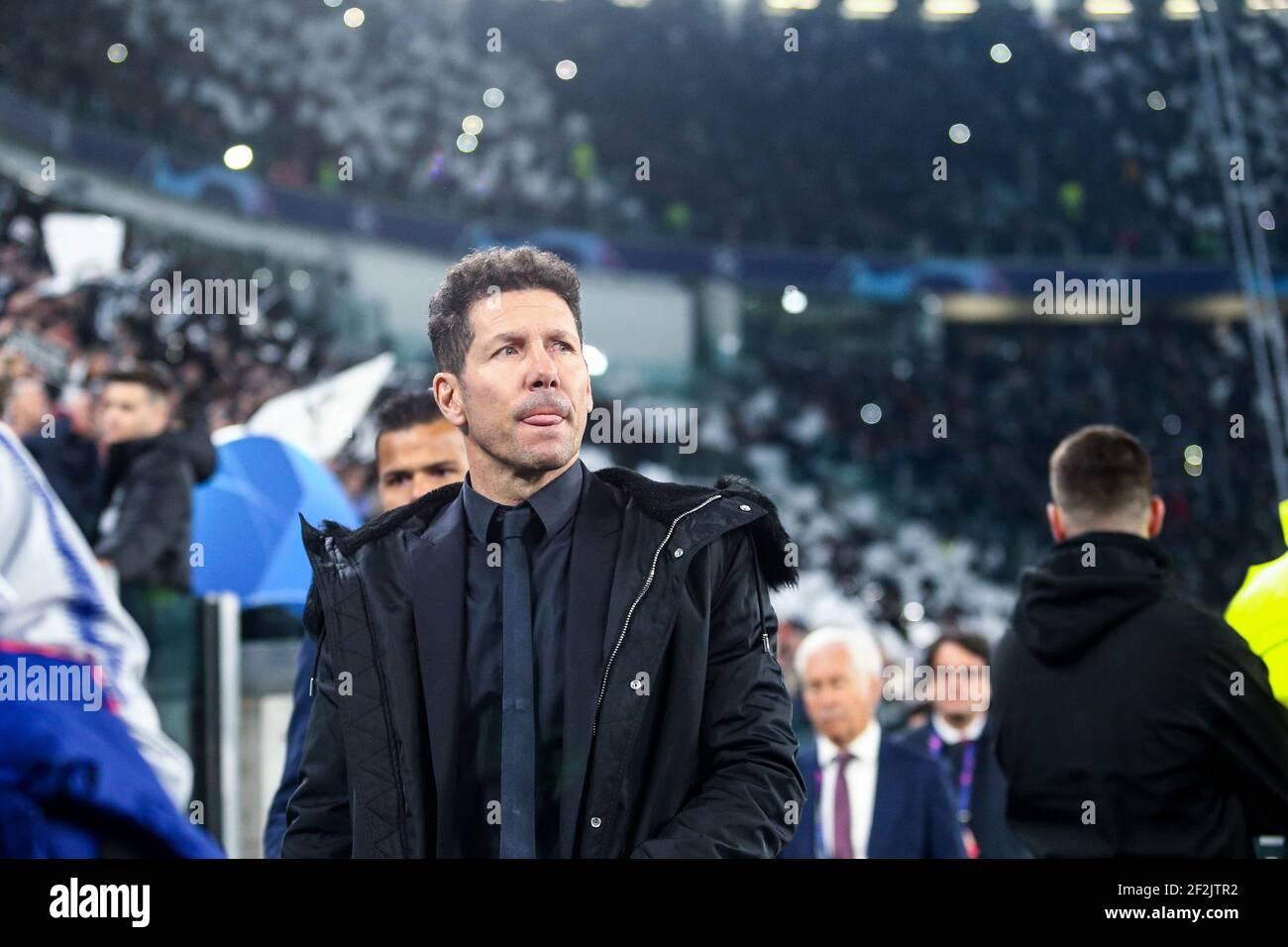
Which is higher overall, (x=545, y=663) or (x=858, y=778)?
(x=545, y=663)

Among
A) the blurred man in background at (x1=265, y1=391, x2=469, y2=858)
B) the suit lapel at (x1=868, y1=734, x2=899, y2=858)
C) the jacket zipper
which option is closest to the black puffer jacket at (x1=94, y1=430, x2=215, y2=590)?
the blurred man in background at (x1=265, y1=391, x2=469, y2=858)

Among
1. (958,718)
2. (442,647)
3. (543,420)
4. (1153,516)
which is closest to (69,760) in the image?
(442,647)

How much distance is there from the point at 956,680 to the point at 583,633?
99.9 inches

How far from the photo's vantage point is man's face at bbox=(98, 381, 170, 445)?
3.90 metres

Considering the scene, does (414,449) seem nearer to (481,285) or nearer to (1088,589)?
(481,285)

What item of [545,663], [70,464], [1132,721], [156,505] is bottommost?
[1132,721]

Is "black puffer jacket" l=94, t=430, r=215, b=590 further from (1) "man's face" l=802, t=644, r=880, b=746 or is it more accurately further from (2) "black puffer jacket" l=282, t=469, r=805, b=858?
(2) "black puffer jacket" l=282, t=469, r=805, b=858

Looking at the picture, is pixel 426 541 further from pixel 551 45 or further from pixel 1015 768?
pixel 551 45

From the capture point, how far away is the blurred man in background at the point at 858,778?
10.3 feet

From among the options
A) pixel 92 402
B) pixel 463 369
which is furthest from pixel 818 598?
pixel 463 369

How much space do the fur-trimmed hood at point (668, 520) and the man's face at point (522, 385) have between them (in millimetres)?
106

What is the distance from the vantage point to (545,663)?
1812mm

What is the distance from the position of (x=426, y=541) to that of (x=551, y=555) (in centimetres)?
18

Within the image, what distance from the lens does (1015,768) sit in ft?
7.88
